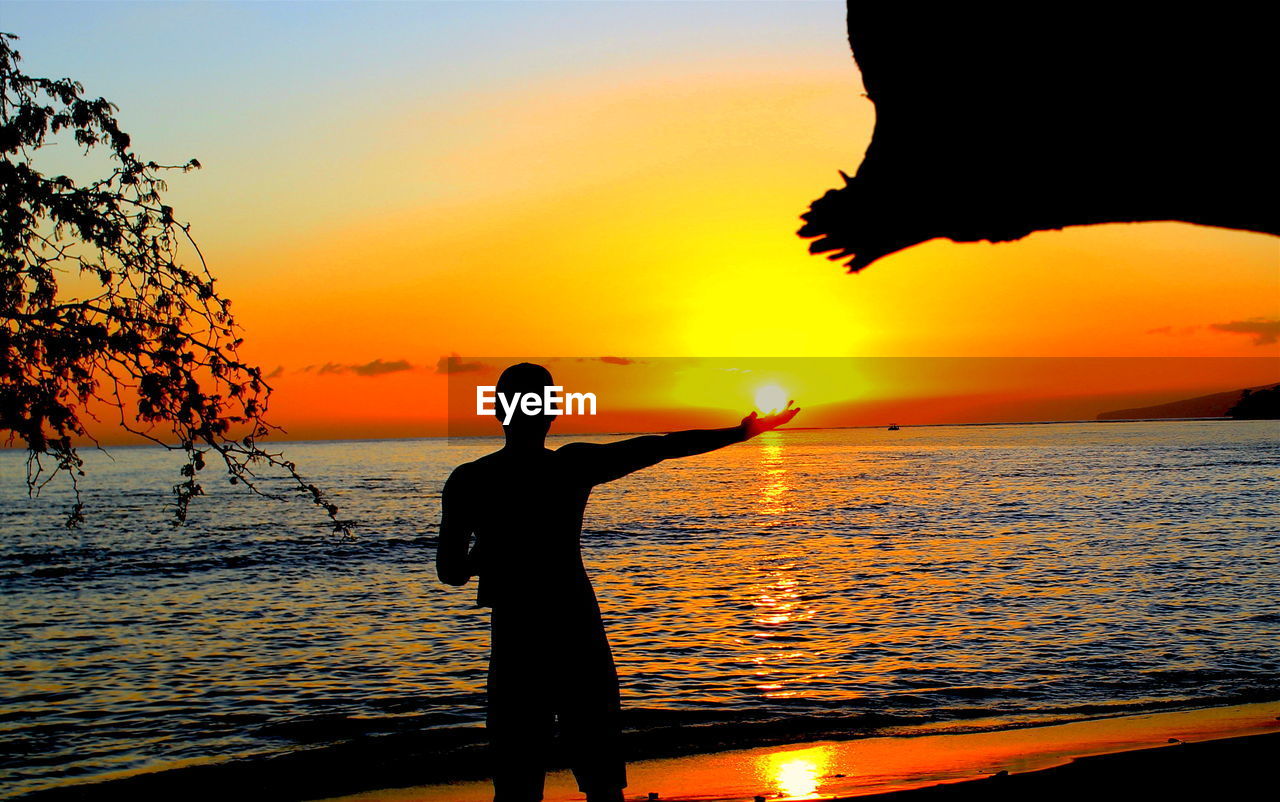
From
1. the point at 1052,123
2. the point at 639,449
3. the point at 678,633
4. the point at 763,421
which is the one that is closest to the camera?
the point at 1052,123

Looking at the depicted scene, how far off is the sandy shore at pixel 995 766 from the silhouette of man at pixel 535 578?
238 centimetres

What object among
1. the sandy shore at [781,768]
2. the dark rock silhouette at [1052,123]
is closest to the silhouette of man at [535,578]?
the dark rock silhouette at [1052,123]

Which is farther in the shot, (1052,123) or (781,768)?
(781,768)

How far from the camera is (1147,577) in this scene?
72.6 feet

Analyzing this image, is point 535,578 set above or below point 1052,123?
below

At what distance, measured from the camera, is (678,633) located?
16672mm

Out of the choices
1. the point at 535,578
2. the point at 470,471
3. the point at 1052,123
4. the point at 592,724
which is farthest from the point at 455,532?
the point at 1052,123

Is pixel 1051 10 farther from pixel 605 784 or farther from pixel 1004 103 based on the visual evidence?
pixel 605 784

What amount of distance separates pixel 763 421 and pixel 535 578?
3.84 feet

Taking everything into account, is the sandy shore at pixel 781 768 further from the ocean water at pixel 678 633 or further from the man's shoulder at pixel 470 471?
the man's shoulder at pixel 470 471

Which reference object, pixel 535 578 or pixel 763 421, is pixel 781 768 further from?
pixel 535 578

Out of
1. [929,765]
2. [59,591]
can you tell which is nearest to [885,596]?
[929,765]

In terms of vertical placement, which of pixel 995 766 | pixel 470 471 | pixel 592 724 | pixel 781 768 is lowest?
pixel 781 768

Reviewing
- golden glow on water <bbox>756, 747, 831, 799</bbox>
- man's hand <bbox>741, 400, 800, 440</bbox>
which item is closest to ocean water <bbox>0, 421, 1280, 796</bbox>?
golden glow on water <bbox>756, 747, 831, 799</bbox>
